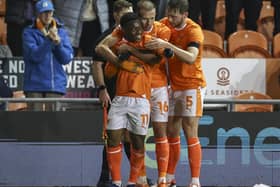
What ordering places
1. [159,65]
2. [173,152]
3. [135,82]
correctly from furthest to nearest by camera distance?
1. [173,152]
2. [159,65]
3. [135,82]

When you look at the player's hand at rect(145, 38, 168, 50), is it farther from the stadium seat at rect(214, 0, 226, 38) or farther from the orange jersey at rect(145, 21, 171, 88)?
the stadium seat at rect(214, 0, 226, 38)

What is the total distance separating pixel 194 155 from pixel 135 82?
1.06 metres

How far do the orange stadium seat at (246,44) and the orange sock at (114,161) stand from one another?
403cm

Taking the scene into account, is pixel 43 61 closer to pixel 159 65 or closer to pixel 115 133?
pixel 159 65

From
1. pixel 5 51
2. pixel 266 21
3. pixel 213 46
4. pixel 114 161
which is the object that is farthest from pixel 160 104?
pixel 266 21

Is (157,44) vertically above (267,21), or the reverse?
(267,21)

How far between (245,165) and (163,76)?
1.70 metres

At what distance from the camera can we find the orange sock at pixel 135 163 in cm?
996

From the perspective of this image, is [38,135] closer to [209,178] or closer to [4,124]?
[4,124]

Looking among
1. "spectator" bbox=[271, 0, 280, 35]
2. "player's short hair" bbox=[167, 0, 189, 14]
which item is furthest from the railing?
"spectator" bbox=[271, 0, 280, 35]

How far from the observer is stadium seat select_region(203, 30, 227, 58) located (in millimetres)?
13258

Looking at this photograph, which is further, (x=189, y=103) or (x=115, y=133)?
(x=189, y=103)

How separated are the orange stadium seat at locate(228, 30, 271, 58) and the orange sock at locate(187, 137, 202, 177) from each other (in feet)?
11.3

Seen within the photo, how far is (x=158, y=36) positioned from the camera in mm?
10164
